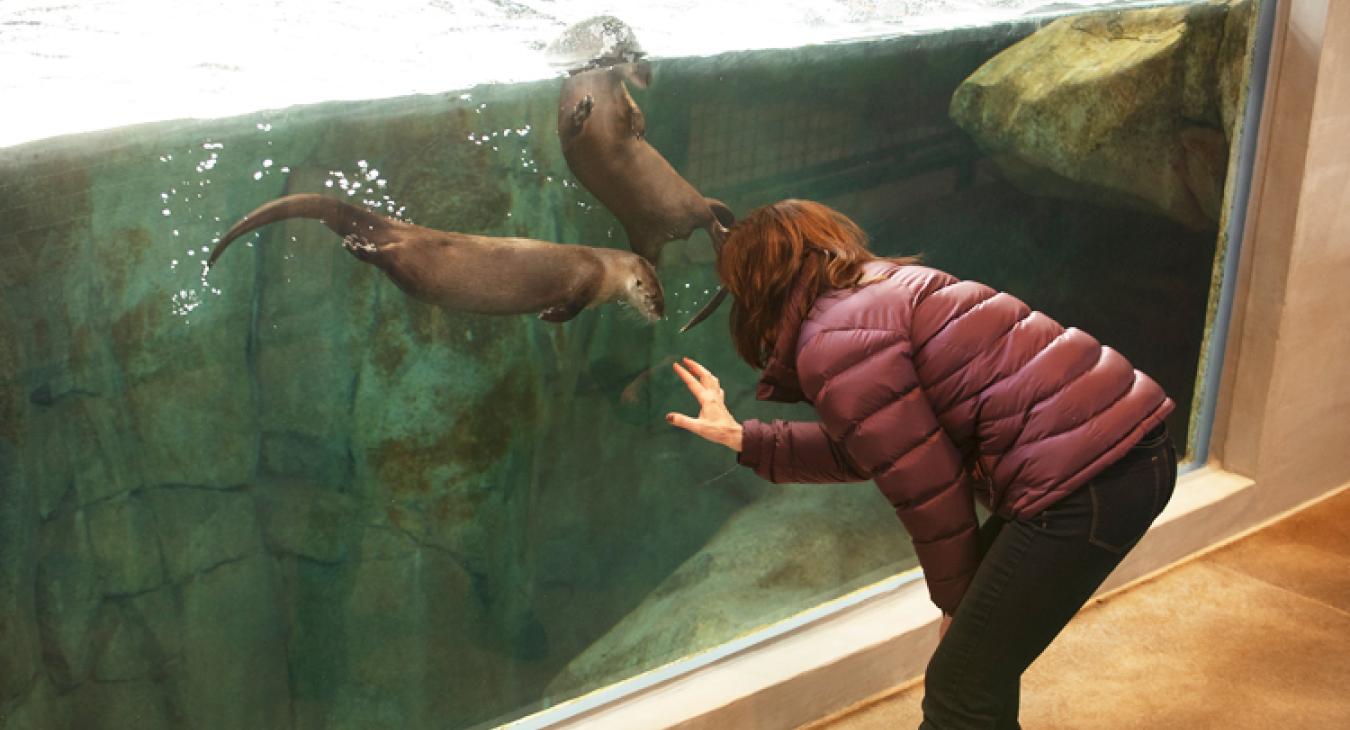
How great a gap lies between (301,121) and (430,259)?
0.37 m

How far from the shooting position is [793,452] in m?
2.53

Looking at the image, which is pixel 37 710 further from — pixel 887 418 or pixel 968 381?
pixel 968 381

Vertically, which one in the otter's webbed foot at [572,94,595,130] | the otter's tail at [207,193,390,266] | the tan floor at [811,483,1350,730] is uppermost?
the otter's webbed foot at [572,94,595,130]

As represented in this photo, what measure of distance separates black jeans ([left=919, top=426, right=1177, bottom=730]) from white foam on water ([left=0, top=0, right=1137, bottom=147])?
4.04 feet

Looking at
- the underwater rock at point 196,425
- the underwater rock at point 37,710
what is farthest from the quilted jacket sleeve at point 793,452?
the underwater rock at point 37,710

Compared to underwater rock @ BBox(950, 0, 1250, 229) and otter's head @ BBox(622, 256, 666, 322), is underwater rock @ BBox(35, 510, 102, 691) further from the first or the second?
underwater rock @ BBox(950, 0, 1250, 229)

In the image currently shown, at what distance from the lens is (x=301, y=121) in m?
2.35

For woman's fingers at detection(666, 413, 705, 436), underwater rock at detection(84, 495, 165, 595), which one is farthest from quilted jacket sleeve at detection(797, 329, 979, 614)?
underwater rock at detection(84, 495, 165, 595)

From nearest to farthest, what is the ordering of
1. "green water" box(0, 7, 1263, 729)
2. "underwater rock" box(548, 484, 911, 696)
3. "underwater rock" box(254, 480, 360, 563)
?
"green water" box(0, 7, 1263, 729) → "underwater rock" box(254, 480, 360, 563) → "underwater rock" box(548, 484, 911, 696)

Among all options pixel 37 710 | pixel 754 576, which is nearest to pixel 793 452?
pixel 754 576

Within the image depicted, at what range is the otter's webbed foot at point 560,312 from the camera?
2.77 meters

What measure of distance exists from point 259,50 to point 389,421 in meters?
0.73

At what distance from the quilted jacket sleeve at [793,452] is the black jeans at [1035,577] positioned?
0.33 meters

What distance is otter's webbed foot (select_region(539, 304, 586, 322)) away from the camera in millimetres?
2768
